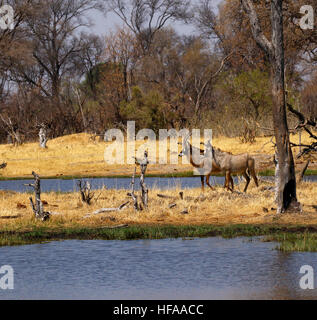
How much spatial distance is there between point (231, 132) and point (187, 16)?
78.8 feet

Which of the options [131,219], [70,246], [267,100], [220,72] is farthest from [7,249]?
[220,72]

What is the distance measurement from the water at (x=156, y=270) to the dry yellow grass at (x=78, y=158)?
1558 cm

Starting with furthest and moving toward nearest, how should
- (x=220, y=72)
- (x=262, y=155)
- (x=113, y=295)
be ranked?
1. (x=220, y=72)
2. (x=262, y=155)
3. (x=113, y=295)

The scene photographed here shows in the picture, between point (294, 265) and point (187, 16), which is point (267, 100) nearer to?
point (187, 16)

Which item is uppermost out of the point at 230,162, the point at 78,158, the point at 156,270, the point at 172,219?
the point at 78,158

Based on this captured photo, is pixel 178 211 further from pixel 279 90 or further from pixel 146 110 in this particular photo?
pixel 146 110

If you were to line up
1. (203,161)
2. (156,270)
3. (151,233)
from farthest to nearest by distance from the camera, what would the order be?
(203,161)
(151,233)
(156,270)

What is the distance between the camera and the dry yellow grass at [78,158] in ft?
99.6

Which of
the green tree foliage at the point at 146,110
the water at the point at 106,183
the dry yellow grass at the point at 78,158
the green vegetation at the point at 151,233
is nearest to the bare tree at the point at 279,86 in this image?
the green vegetation at the point at 151,233

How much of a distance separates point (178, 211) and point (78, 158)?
17.9 m

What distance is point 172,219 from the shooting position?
15.6 m

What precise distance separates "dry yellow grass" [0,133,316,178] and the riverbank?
11383 mm

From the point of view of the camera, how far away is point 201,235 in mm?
14047

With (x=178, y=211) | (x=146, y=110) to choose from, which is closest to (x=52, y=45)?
(x=146, y=110)
